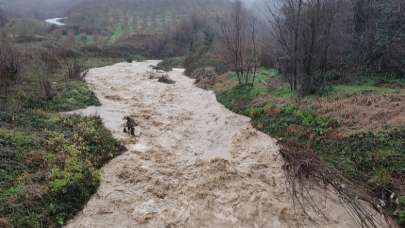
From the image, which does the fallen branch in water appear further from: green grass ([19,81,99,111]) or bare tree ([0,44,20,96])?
bare tree ([0,44,20,96])

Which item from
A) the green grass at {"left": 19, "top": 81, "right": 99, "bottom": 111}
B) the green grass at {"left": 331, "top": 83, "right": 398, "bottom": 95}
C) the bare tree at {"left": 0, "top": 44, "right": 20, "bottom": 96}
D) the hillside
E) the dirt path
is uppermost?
the hillside

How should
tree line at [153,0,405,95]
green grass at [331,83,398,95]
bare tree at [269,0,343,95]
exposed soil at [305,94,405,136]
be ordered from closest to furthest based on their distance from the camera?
1. exposed soil at [305,94,405,136]
2. green grass at [331,83,398,95]
3. bare tree at [269,0,343,95]
4. tree line at [153,0,405,95]

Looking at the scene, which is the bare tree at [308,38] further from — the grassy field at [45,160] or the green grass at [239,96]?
the grassy field at [45,160]

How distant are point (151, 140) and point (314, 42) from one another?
9.94m

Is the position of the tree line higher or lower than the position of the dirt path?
higher

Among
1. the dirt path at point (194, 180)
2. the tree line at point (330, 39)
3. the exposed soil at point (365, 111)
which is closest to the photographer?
the dirt path at point (194, 180)

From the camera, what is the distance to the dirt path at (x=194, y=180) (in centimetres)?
624

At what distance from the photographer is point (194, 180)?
777 centimetres

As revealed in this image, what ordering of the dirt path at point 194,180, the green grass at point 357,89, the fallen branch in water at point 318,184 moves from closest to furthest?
the dirt path at point 194,180 < the fallen branch in water at point 318,184 < the green grass at point 357,89

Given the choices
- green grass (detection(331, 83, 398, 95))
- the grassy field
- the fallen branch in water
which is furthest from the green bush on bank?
the grassy field

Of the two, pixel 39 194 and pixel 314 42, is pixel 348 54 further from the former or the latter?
pixel 39 194

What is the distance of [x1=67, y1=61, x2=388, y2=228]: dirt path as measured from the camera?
20.5ft

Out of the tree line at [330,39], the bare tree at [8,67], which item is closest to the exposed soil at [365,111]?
the tree line at [330,39]

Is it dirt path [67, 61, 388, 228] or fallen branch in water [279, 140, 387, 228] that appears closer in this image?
dirt path [67, 61, 388, 228]
